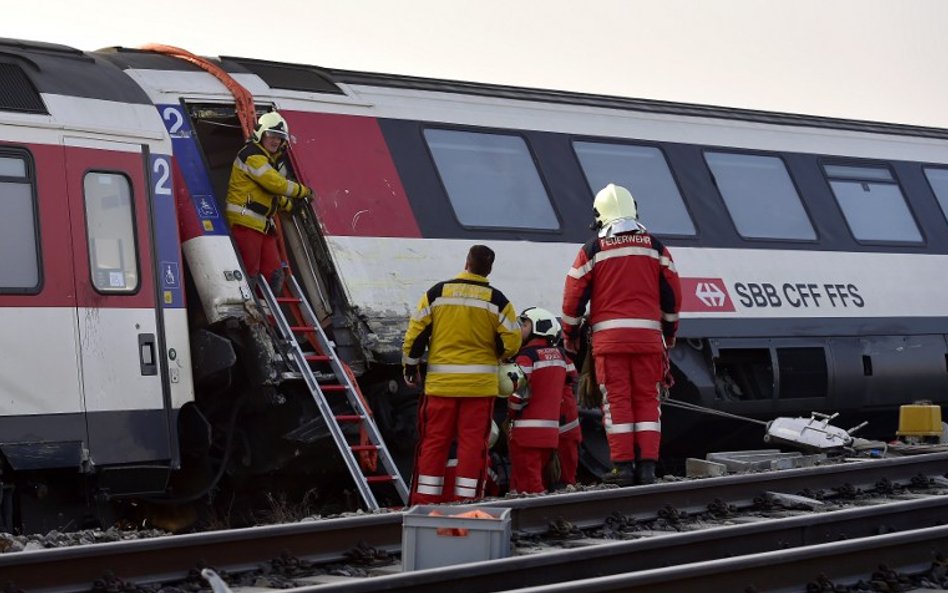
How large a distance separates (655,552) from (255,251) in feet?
16.3

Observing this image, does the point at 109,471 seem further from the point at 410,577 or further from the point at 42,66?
the point at 410,577

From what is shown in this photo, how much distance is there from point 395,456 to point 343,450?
1.53 metres

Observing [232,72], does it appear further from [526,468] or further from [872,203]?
[872,203]

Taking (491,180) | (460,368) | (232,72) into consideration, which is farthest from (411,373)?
(491,180)

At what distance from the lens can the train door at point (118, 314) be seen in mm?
10219

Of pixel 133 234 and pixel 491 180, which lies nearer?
pixel 133 234

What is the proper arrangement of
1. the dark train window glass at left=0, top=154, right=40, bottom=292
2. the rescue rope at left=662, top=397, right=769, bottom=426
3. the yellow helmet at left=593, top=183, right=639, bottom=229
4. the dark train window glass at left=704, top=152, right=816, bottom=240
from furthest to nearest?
the dark train window glass at left=704, top=152, right=816, bottom=240 → the rescue rope at left=662, top=397, right=769, bottom=426 → the yellow helmet at left=593, top=183, right=639, bottom=229 → the dark train window glass at left=0, top=154, right=40, bottom=292

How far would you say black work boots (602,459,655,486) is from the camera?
1034 cm

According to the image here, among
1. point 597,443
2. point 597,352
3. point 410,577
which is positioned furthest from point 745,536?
point 597,443

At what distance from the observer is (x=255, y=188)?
37.7 feet

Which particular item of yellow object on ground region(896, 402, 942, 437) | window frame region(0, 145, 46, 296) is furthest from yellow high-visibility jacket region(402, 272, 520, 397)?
yellow object on ground region(896, 402, 942, 437)

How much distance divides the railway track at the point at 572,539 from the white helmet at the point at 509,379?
6.39 feet

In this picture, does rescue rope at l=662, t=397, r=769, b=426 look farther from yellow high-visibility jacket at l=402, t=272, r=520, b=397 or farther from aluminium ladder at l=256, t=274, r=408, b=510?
yellow high-visibility jacket at l=402, t=272, r=520, b=397

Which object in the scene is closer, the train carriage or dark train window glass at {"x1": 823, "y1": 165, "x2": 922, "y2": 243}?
the train carriage
